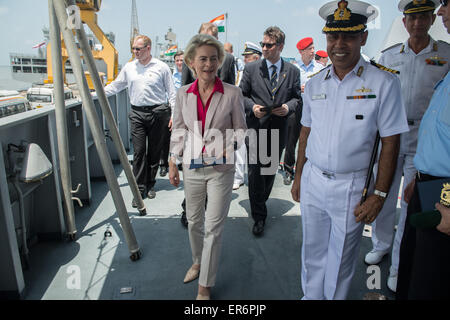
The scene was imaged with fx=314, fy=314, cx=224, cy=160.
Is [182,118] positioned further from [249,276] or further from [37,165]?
[249,276]

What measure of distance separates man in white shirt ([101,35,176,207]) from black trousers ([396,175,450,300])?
3.41 meters

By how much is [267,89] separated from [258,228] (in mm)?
1507

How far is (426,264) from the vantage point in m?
1.58

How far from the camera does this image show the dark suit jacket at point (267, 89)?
132 inches

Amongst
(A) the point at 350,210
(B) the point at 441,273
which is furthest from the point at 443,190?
(A) the point at 350,210

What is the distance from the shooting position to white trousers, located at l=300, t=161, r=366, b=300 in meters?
1.89

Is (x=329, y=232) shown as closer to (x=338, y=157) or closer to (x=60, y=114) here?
(x=338, y=157)

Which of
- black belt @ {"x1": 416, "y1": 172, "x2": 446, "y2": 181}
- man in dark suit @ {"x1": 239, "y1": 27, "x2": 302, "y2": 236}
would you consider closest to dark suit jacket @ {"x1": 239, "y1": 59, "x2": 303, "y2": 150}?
man in dark suit @ {"x1": 239, "y1": 27, "x2": 302, "y2": 236}

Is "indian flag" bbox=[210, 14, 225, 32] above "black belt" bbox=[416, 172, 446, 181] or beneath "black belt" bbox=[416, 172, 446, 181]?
above

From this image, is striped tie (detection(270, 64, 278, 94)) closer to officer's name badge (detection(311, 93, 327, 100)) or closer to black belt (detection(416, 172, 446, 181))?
officer's name badge (detection(311, 93, 327, 100))

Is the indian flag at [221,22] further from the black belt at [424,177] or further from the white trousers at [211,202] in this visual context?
the black belt at [424,177]

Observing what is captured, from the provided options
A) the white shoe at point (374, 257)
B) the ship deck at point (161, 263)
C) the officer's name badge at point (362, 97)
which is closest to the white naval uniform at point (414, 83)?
the white shoe at point (374, 257)

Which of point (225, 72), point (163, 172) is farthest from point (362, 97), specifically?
point (163, 172)
